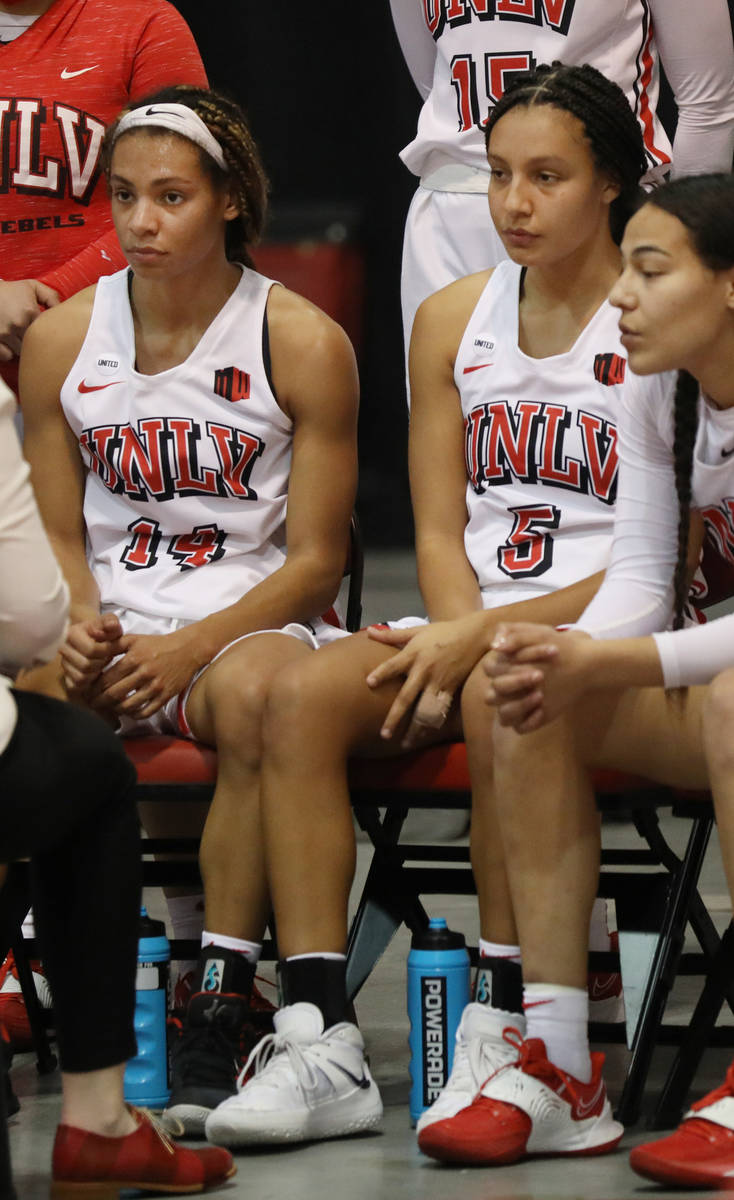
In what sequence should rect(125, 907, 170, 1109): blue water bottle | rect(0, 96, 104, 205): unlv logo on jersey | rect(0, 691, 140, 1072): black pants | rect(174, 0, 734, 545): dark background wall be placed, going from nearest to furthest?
rect(0, 691, 140, 1072): black pants
rect(125, 907, 170, 1109): blue water bottle
rect(0, 96, 104, 205): unlv logo on jersey
rect(174, 0, 734, 545): dark background wall

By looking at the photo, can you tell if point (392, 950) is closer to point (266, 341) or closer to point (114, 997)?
point (266, 341)

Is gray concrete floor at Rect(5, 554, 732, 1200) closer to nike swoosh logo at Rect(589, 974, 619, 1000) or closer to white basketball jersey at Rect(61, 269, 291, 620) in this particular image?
nike swoosh logo at Rect(589, 974, 619, 1000)

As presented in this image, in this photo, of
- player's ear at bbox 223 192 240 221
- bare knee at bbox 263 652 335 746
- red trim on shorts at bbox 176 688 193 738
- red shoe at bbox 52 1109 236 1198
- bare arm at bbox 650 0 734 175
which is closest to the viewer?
red shoe at bbox 52 1109 236 1198

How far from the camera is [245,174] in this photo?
10.5 ft

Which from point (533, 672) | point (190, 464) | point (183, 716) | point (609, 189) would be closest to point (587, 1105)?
point (533, 672)

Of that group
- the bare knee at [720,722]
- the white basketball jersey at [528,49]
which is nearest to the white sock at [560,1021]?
the bare knee at [720,722]

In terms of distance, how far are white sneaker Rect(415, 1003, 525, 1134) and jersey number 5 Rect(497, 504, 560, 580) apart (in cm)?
69

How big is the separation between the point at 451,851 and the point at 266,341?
0.88m

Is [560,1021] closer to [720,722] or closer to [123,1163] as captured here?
[720,722]

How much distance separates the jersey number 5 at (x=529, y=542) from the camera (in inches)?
116

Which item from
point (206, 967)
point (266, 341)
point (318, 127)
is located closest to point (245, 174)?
point (266, 341)

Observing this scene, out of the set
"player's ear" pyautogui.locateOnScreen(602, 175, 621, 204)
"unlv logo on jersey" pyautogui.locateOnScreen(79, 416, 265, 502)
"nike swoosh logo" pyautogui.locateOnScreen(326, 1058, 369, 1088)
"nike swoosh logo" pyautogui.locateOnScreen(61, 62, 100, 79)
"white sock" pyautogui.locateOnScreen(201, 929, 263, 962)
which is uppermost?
"nike swoosh logo" pyautogui.locateOnScreen(61, 62, 100, 79)

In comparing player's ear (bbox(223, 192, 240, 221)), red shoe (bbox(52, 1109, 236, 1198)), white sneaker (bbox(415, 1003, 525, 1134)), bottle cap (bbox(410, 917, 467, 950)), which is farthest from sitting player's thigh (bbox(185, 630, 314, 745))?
player's ear (bbox(223, 192, 240, 221))

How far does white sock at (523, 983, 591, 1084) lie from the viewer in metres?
2.53
